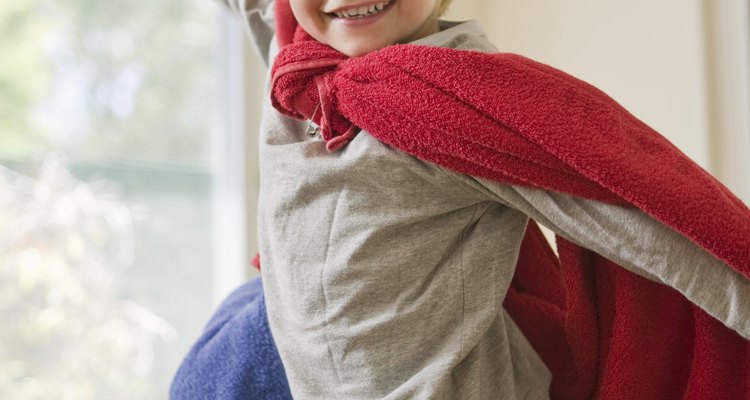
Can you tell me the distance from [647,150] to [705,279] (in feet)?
0.31

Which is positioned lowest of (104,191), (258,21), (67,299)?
(67,299)

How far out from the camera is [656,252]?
1.83ft

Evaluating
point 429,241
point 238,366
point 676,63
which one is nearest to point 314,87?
point 429,241

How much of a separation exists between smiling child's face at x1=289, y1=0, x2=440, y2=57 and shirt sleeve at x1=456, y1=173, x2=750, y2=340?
19cm

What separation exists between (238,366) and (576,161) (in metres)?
0.36

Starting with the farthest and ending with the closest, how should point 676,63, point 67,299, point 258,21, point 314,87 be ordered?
point 676,63, point 67,299, point 258,21, point 314,87

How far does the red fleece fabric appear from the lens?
547mm

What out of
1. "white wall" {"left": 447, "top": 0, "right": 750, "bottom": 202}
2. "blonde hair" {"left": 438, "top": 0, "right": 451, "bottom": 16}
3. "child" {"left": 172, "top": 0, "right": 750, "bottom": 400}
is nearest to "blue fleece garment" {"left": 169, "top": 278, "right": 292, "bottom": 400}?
"child" {"left": 172, "top": 0, "right": 750, "bottom": 400}

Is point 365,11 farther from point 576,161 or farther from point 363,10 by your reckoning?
point 576,161

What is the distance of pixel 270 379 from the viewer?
739 millimetres

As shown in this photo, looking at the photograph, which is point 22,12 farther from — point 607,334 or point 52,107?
point 607,334

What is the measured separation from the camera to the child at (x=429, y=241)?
0.58 m

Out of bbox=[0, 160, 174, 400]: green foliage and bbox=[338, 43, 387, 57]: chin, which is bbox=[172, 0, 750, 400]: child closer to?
bbox=[338, 43, 387, 57]: chin

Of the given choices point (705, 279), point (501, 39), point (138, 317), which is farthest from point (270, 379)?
point (501, 39)
